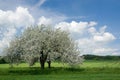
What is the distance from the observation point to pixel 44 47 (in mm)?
73562

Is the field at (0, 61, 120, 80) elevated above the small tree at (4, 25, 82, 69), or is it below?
below

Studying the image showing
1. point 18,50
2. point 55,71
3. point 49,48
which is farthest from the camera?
point 18,50

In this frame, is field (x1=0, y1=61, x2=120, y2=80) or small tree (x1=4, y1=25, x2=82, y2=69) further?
small tree (x1=4, y1=25, x2=82, y2=69)

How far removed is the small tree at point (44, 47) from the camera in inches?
2874

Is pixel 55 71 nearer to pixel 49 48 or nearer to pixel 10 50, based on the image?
pixel 49 48

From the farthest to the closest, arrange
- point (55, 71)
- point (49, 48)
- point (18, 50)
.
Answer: point (18, 50) → point (49, 48) → point (55, 71)

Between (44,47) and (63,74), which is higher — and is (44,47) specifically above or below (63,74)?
above

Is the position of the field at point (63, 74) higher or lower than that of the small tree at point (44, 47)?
lower

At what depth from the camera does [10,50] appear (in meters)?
76.9

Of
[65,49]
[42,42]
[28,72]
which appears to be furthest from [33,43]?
[28,72]

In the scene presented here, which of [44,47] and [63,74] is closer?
[63,74]

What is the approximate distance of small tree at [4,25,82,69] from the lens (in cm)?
7300

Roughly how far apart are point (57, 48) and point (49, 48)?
3.34m

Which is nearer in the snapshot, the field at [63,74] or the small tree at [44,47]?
the field at [63,74]
